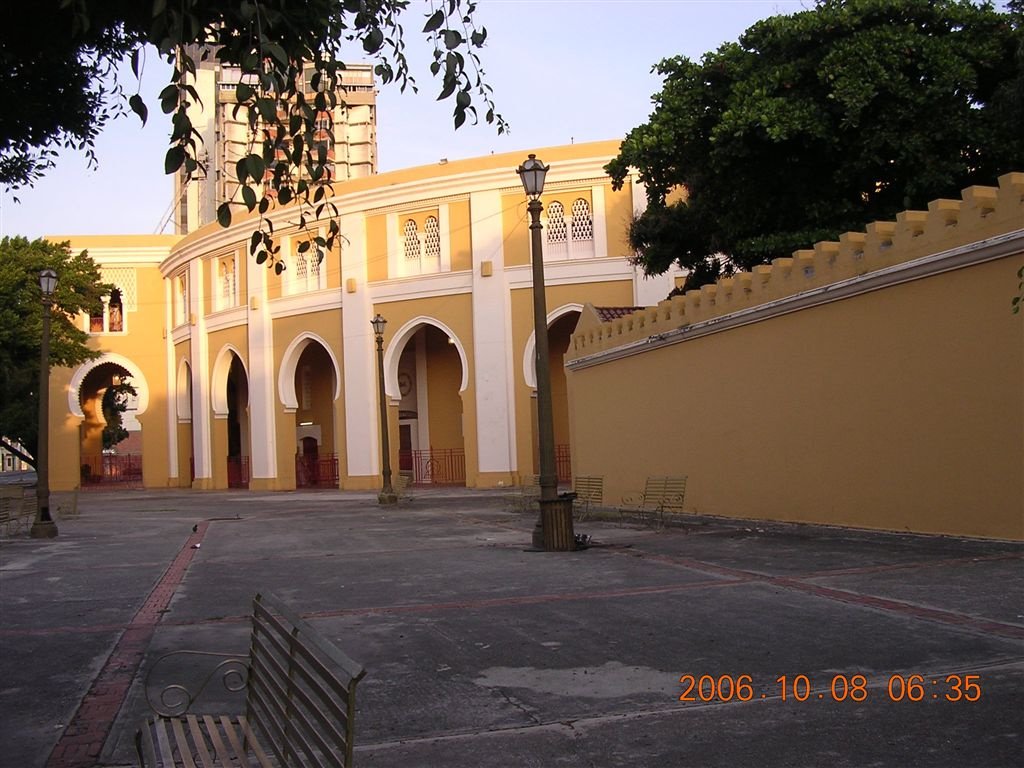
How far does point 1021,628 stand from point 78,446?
4226 cm

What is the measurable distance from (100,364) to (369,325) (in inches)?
669

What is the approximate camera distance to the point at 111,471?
52219mm

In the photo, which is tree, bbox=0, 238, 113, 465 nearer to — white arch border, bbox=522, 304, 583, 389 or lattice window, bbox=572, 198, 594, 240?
white arch border, bbox=522, 304, 583, 389

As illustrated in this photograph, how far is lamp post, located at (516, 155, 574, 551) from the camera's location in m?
12.7

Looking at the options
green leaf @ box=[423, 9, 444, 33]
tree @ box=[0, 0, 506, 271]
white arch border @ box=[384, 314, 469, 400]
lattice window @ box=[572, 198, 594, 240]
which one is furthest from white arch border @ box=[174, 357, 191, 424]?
green leaf @ box=[423, 9, 444, 33]

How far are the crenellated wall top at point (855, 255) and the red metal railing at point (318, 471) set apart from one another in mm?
22964

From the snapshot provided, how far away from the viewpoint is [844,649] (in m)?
6.32

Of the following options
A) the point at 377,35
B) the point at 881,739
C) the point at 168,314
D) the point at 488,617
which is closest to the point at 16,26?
the point at 377,35

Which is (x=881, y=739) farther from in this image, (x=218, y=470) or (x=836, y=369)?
(x=218, y=470)

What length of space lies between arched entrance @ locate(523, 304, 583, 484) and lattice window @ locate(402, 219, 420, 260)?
202 inches

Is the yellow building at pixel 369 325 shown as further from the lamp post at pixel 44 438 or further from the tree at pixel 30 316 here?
the lamp post at pixel 44 438

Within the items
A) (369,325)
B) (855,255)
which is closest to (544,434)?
(855,255)

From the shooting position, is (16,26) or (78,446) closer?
(16,26)

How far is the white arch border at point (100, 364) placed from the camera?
4206 centimetres
